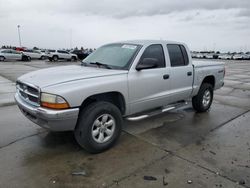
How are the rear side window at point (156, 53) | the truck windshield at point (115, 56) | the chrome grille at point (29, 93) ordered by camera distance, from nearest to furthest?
the chrome grille at point (29, 93)
the truck windshield at point (115, 56)
the rear side window at point (156, 53)

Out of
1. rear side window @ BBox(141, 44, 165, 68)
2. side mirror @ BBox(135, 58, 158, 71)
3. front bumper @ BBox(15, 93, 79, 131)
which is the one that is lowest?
front bumper @ BBox(15, 93, 79, 131)

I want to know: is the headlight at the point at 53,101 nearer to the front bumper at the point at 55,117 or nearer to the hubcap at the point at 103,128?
the front bumper at the point at 55,117

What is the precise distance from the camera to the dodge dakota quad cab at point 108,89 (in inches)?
129

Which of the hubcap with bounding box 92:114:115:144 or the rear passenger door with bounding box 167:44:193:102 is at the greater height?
the rear passenger door with bounding box 167:44:193:102

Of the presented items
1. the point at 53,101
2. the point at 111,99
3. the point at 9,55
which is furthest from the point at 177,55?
the point at 9,55

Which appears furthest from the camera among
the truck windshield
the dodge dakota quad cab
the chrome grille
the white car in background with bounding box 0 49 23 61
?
the white car in background with bounding box 0 49 23 61

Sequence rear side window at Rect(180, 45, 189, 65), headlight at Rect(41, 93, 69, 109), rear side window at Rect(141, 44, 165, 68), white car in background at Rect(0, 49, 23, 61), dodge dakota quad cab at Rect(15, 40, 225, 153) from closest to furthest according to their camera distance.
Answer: headlight at Rect(41, 93, 69, 109) < dodge dakota quad cab at Rect(15, 40, 225, 153) < rear side window at Rect(141, 44, 165, 68) < rear side window at Rect(180, 45, 189, 65) < white car in background at Rect(0, 49, 23, 61)

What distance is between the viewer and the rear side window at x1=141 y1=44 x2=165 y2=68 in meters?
4.45

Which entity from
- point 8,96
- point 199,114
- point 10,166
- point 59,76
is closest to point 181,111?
point 199,114

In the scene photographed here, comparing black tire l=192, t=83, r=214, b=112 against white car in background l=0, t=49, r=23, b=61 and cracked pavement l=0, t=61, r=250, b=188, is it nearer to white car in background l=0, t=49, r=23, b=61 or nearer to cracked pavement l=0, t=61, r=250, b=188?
cracked pavement l=0, t=61, r=250, b=188

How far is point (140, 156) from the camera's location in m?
3.65

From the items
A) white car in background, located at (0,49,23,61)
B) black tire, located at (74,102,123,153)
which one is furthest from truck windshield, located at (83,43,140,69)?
white car in background, located at (0,49,23,61)

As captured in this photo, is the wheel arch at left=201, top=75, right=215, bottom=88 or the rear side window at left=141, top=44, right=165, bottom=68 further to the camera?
the wheel arch at left=201, top=75, right=215, bottom=88

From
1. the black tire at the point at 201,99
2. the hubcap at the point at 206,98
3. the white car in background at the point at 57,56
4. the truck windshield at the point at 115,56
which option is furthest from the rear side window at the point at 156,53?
the white car in background at the point at 57,56
